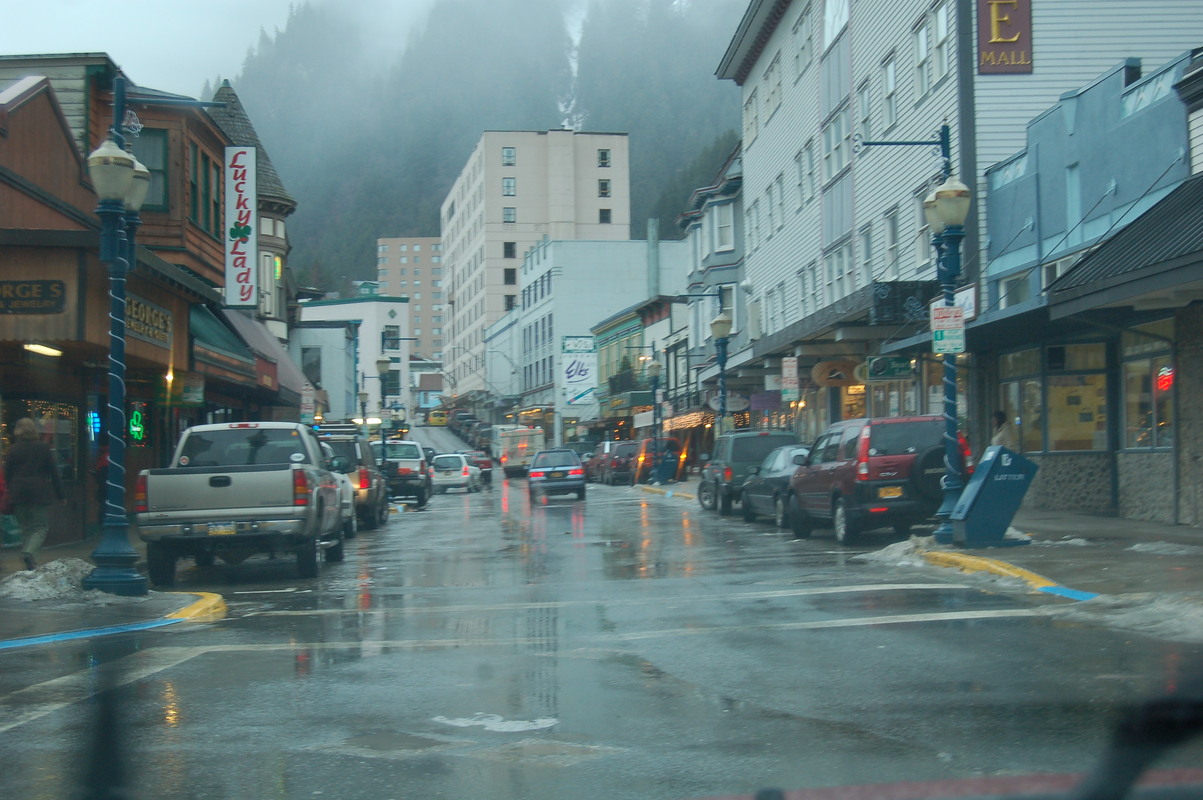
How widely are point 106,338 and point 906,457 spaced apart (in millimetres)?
11298

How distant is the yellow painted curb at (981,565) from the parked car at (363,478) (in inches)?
548

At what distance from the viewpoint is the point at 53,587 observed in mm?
12750

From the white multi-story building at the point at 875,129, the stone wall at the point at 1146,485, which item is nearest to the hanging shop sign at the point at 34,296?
the white multi-story building at the point at 875,129

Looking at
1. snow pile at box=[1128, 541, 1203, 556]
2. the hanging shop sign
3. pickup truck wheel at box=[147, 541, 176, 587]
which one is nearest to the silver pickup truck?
pickup truck wheel at box=[147, 541, 176, 587]

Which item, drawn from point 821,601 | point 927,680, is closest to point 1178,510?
point 821,601

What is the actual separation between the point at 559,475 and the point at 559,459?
2.82 feet

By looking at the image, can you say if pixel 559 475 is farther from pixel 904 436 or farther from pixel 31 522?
pixel 31 522

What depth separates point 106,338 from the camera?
54.9 feet

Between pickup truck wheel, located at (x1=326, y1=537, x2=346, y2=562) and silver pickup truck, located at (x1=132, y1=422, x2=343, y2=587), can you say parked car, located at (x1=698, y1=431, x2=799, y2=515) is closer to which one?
pickup truck wheel, located at (x1=326, y1=537, x2=346, y2=562)

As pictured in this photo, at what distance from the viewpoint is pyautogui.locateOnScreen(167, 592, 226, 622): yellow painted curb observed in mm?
11727

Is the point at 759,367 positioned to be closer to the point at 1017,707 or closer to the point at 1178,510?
the point at 1178,510

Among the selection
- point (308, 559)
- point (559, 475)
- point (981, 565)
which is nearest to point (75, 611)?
point (308, 559)

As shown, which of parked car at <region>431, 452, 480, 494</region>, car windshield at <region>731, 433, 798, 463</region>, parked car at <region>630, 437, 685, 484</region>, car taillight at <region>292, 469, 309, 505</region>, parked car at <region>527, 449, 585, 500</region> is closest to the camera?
car taillight at <region>292, 469, 309, 505</region>

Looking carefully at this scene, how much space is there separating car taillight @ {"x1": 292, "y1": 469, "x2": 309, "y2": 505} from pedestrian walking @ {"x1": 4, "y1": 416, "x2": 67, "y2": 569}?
2.72 metres
